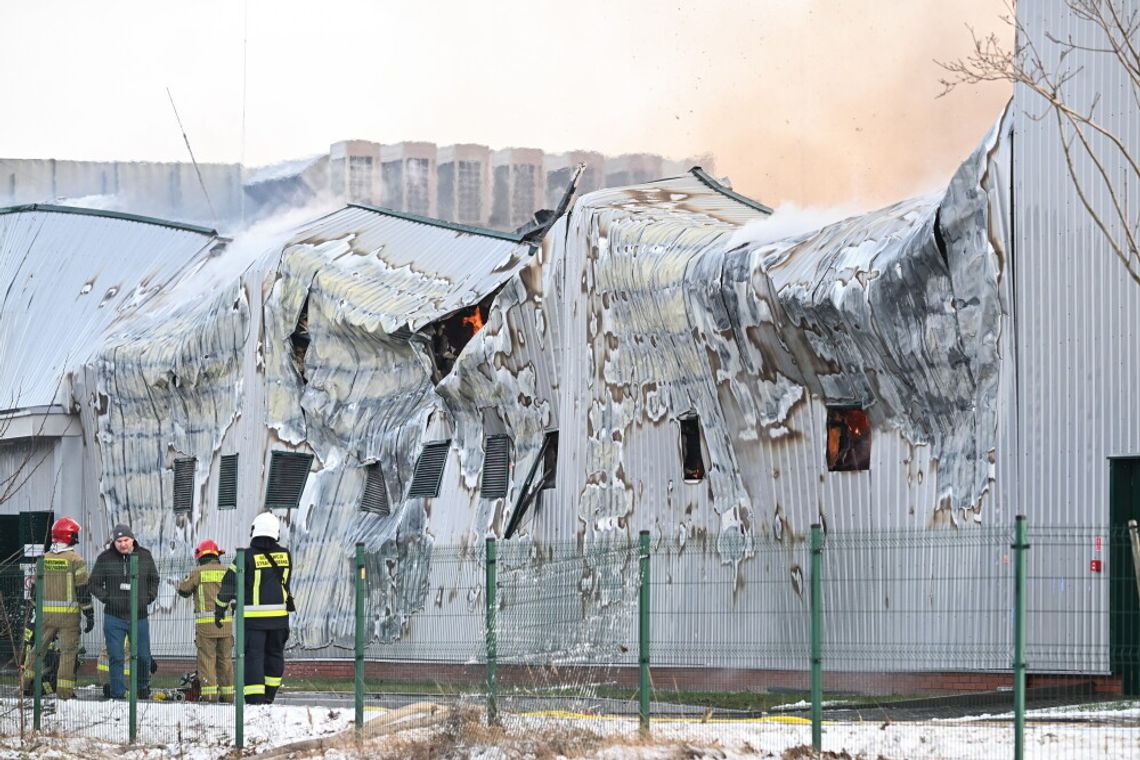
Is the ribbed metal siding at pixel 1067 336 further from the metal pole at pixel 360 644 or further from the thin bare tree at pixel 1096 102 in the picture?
the metal pole at pixel 360 644

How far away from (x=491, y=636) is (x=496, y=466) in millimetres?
11813

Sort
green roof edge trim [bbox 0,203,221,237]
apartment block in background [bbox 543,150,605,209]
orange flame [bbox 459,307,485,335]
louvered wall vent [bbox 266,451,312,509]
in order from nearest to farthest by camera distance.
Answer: orange flame [bbox 459,307,485,335]
louvered wall vent [bbox 266,451,312,509]
apartment block in background [bbox 543,150,605,209]
green roof edge trim [bbox 0,203,221,237]

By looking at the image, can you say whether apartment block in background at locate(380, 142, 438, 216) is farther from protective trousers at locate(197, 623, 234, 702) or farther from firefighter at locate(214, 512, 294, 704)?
firefighter at locate(214, 512, 294, 704)

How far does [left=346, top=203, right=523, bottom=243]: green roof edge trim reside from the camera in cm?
3203

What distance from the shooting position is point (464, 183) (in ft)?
126

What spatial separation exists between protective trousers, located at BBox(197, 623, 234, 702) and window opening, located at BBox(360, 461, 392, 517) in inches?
409

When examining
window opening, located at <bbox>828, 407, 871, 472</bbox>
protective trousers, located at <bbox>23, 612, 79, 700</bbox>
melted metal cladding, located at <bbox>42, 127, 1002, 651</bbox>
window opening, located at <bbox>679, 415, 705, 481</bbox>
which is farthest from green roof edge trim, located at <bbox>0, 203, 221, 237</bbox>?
window opening, located at <bbox>828, 407, 871, 472</bbox>

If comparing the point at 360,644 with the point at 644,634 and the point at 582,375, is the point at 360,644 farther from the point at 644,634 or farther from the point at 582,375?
the point at 582,375

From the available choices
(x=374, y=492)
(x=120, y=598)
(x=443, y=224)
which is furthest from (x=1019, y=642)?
(x=443, y=224)

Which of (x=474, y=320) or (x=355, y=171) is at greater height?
(x=355, y=171)

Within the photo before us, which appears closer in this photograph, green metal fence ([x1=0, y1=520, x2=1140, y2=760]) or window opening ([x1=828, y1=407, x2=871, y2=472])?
green metal fence ([x1=0, y1=520, x2=1140, y2=760])

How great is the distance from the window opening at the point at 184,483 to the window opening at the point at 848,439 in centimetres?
1525

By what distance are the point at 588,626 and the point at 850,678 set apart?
10.6ft

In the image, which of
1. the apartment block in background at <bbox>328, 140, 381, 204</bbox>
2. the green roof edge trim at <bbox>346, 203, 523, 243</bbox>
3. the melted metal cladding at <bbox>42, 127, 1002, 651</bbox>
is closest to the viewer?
the melted metal cladding at <bbox>42, 127, 1002, 651</bbox>
